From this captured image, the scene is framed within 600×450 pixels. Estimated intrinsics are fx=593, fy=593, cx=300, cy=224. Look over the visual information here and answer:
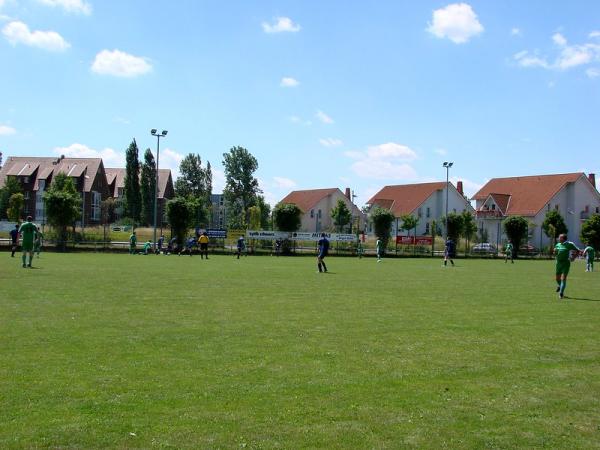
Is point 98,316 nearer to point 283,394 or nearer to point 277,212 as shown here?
point 283,394

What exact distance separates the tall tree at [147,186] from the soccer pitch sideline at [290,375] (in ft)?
253

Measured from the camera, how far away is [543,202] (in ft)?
256

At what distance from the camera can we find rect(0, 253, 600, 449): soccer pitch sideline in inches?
201

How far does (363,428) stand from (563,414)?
2.12 metres

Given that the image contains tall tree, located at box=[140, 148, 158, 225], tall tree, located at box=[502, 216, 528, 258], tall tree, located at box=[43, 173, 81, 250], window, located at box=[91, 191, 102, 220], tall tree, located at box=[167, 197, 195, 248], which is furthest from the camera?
window, located at box=[91, 191, 102, 220]

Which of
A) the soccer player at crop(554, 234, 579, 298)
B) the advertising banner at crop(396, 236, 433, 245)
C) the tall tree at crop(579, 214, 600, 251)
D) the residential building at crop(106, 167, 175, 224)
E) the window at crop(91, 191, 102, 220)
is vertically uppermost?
the residential building at crop(106, 167, 175, 224)

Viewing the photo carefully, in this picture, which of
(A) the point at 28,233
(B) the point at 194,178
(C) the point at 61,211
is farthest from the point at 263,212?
(A) the point at 28,233

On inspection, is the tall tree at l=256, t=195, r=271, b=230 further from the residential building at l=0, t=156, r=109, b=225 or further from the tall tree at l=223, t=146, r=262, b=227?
the residential building at l=0, t=156, r=109, b=225

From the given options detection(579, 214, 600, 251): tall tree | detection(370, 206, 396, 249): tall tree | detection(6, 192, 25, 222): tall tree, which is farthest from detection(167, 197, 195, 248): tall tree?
detection(579, 214, 600, 251): tall tree

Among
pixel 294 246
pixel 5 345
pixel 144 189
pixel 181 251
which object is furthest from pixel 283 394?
pixel 144 189

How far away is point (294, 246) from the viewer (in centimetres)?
5219

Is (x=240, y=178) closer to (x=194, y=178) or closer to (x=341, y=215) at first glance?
(x=194, y=178)

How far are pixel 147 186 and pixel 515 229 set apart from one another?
53895 mm

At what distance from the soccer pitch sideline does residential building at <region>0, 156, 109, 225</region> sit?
266ft
